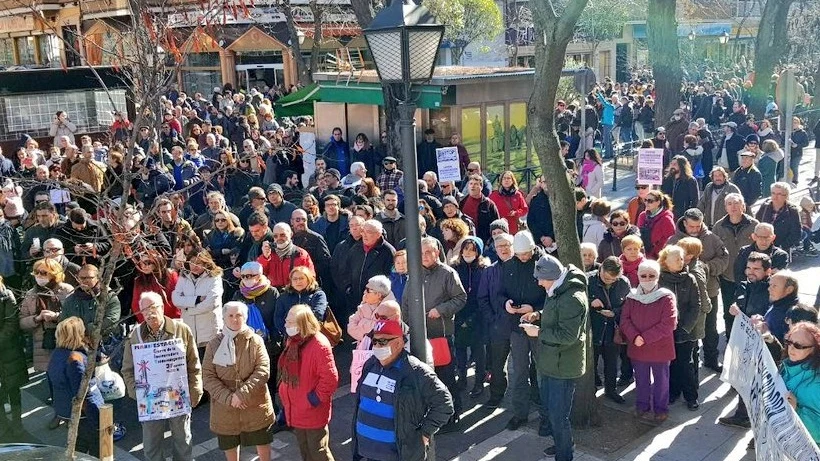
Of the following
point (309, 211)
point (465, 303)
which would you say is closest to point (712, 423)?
point (465, 303)

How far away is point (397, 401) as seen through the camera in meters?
5.99

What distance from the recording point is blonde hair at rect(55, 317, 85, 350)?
704 cm

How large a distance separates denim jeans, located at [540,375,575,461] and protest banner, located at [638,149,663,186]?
6134 millimetres

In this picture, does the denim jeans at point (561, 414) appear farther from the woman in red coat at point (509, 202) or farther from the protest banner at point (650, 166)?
the protest banner at point (650, 166)

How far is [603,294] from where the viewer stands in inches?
324

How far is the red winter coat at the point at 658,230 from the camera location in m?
10.3

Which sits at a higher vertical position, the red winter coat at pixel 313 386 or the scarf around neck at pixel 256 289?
the scarf around neck at pixel 256 289

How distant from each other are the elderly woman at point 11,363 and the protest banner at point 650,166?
8453mm

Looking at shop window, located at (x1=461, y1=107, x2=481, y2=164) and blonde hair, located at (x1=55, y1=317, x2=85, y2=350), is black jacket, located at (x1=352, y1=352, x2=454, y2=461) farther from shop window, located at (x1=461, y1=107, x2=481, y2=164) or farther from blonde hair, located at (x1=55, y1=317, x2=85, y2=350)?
shop window, located at (x1=461, y1=107, x2=481, y2=164)

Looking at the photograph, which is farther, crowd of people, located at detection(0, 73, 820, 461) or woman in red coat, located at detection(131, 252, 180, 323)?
woman in red coat, located at detection(131, 252, 180, 323)

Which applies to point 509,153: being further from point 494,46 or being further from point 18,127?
point 494,46

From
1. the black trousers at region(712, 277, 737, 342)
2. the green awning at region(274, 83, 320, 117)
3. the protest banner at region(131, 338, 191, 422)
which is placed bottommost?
the black trousers at region(712, 277, 737, 342)

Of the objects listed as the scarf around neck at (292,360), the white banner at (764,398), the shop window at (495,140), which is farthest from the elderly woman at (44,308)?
the shop window at (495,140)

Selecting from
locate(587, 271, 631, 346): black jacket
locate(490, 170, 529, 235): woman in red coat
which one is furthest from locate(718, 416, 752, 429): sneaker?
locate(490, 170, 529, 235): woman in red coat
